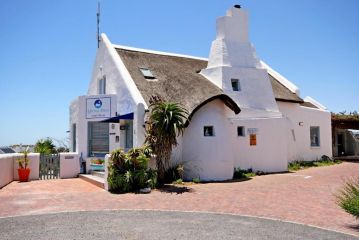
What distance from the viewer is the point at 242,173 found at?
18.1 m

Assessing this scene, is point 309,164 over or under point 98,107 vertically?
under

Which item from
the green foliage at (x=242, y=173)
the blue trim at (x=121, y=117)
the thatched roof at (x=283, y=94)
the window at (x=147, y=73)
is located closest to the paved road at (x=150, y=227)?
the blue trim at (x=121, y=117)

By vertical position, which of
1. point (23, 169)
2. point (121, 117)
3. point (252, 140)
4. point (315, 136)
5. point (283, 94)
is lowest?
point (23, 169)

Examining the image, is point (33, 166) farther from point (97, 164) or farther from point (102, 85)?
point (102, 85)

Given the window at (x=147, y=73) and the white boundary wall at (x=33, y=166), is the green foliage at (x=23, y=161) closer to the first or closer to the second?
the white boundary wall at (x=33, y=166)

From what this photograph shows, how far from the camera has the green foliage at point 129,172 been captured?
13.5m

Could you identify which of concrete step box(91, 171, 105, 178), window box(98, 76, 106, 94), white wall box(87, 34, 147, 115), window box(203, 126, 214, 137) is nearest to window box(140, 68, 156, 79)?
white wall box(87, 34, 147, 115)

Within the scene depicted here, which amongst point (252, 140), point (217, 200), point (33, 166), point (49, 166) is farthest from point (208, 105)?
point (33, 166)

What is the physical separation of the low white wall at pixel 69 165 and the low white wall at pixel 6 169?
2357 millimetres

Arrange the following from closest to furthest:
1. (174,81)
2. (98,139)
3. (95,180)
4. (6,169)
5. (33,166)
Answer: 1. (95,180)
2. (6,169)
3. (33,166)
4. (174,81)
5. (98,139)

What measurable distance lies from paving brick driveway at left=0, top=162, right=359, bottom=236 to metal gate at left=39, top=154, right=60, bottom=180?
223 centimetres

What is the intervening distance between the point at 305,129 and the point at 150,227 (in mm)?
18409

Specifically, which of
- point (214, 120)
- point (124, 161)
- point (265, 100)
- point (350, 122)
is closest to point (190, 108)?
point (214, 120)

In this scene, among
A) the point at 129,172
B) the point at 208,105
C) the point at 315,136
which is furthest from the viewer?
the point at 315,136
